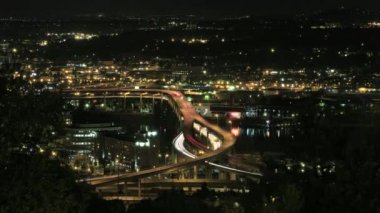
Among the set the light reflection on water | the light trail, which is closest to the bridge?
the light trail

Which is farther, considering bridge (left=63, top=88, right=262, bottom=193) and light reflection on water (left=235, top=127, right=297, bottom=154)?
light reflection on water (left=235, top=127, right=297, bottom=154)

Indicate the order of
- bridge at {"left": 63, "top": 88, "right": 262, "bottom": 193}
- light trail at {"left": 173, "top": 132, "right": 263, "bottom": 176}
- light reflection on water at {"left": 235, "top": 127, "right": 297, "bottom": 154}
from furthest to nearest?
light reflection on water at {"left": 235, "top": 127, "right": 297, "bottom": 154} < light trail at {"left": 173, "top": 132, "right": 263, "bottom": 176} < bridge at {"left": 63, "top": 88, "right": 262, "bottom": 193}

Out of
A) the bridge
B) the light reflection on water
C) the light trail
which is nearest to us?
the bridge

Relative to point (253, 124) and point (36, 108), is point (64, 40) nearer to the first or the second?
point (253, 124)

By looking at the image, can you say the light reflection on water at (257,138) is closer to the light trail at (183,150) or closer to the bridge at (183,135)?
the bridge at (183,135)

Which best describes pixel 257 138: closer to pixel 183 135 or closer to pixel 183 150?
pixel 183 135

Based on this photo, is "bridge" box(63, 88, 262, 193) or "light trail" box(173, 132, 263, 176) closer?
"bridge" box(63, 88, 262, 193)

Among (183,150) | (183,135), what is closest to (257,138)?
(183,135)

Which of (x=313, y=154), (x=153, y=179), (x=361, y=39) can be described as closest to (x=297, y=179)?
(x=313, y=154)

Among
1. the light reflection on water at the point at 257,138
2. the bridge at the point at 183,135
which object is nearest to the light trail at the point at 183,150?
the bridge at the point at 183,135

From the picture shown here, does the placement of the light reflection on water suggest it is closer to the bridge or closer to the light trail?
the bridge
